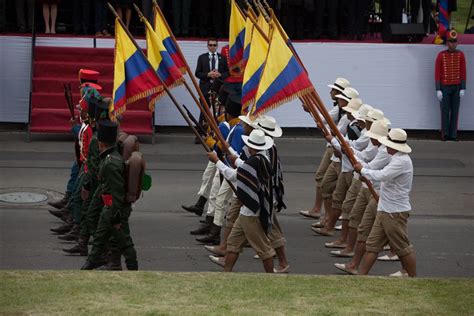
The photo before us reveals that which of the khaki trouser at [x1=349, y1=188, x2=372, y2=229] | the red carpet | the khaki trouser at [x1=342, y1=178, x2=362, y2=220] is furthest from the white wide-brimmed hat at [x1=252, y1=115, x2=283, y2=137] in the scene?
the red carpet

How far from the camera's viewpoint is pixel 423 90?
2431 cm

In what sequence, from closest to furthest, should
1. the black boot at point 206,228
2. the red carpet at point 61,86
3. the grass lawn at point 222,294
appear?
1. the grass lawn at point 222,294
2. the black boot at point 206,228
3. the red carpet at point 61,86

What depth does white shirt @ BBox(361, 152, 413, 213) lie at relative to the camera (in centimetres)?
1347

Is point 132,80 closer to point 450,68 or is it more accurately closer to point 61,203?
point 61,203

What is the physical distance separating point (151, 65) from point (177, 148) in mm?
7836

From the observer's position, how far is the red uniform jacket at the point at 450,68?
77.6ft

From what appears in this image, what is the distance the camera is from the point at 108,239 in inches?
534

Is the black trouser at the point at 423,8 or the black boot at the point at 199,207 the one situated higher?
the black trouser at the point at 423,8

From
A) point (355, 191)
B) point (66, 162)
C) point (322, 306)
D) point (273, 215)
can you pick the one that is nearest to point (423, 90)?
point (66, 162)

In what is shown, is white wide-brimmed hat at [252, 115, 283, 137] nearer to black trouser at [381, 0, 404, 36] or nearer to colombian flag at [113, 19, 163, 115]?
colombian flag at [113, 19, 163, 115]

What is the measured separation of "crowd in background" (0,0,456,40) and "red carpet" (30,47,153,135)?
69cm

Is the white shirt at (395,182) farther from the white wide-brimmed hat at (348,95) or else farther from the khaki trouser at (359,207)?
the white wide-brimmed hat at (348,95)

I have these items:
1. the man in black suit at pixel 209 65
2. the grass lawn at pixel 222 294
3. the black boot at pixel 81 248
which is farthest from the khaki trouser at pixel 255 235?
the man in black suit at pixel 209 65

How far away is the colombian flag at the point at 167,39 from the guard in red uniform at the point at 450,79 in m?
8.12
